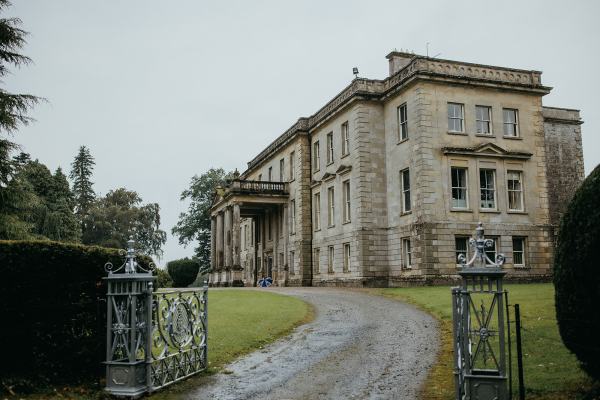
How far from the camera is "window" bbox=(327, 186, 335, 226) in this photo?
121ft

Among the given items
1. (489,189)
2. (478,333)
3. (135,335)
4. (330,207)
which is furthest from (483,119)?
(135,335)

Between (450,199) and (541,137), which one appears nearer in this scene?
(450,199)

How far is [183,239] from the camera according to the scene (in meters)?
72.7

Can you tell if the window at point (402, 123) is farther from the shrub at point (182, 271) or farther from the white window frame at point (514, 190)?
the shrub at point (182, 271)

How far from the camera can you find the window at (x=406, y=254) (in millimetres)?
30000

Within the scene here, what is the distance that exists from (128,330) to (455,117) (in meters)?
24.6

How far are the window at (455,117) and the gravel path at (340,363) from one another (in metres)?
15.3

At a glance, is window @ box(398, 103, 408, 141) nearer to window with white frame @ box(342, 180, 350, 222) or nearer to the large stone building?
the large stone building

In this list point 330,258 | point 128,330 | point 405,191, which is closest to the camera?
point 128,330

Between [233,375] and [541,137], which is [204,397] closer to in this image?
[233,375]

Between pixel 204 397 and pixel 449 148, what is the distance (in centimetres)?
2299

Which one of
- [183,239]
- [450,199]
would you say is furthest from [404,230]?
[183,239]

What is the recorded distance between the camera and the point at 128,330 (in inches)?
341

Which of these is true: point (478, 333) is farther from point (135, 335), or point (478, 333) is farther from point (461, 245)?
point (461, 245)
